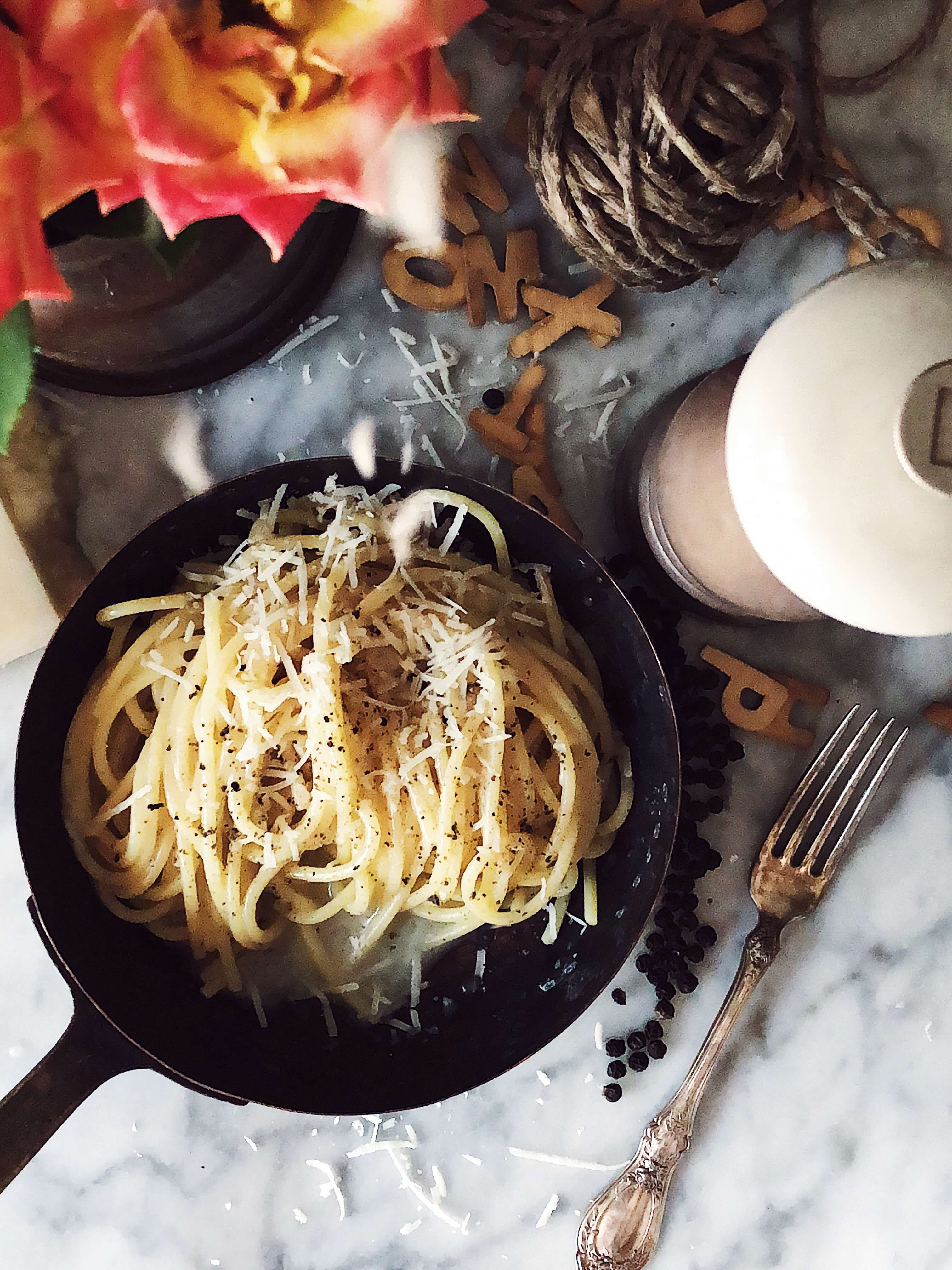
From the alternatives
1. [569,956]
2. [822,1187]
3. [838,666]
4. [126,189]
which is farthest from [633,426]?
[822,1187]

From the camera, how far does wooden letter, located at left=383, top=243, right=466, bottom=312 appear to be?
2.75 ft

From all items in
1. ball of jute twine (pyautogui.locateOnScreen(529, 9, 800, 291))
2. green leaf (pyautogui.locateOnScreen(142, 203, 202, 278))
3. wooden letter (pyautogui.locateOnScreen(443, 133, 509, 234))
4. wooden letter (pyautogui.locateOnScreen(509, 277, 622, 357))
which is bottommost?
wooden letter (pyautogui.locateOnScreen(509, 277, 622, 357))

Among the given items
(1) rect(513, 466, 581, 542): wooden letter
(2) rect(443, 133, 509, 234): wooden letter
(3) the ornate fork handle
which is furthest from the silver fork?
(2) rect(443, 133, 509, 234): wooden letter

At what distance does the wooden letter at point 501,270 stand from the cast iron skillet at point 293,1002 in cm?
17

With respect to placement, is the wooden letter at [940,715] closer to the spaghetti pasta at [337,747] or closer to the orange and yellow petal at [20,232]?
the spaghetti pasta at [337,747]

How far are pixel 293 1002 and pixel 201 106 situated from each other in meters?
0.66

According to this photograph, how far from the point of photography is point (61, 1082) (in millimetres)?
712

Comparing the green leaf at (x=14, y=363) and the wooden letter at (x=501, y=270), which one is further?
the wooden letter at (x=501, y=270)

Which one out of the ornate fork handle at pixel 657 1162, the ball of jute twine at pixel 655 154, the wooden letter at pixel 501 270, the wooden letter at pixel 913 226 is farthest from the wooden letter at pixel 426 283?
the ornate fork handle at pixel 657 1162

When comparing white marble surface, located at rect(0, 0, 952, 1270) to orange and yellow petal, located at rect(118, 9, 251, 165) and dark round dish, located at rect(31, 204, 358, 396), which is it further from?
orange and yellow petal, located at rect(118, 9, 251, 165)

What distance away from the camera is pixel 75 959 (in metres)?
0.73

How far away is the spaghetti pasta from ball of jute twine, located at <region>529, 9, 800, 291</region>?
220 millimetres

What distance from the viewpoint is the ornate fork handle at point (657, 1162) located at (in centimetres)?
87

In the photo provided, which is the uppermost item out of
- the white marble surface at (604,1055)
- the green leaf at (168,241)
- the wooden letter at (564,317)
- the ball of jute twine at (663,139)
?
the green leaf at (168,241)
